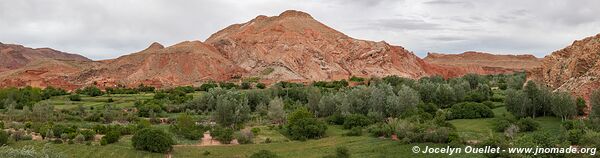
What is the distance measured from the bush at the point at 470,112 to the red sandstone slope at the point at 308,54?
4861cm

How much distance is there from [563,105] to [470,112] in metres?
8.54

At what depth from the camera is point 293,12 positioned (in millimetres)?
126000

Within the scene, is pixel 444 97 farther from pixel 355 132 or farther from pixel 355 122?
pixel 355 132

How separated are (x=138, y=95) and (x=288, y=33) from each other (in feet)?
138

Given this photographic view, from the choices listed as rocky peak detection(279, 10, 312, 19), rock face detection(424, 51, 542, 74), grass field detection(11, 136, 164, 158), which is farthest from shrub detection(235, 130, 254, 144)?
rock face detection(424, 51, 542, 74)

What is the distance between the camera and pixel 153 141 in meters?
35.6

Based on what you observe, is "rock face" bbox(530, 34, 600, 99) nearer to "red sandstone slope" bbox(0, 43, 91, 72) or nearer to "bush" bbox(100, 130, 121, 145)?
"bush" bbox(100, 130, 121, 145)

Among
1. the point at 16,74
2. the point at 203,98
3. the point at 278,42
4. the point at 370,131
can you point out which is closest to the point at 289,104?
the point at 203,98

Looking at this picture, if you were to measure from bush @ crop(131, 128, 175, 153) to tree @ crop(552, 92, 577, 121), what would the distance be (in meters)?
28.2

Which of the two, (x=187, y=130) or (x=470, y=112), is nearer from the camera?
(x=187, y=130)

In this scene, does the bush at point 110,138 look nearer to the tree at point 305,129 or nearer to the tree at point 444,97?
the tree at point 305,129

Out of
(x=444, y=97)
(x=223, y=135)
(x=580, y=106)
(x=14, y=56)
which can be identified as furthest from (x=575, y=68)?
(x=14, y=56)

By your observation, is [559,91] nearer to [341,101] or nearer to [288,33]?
[341,101]

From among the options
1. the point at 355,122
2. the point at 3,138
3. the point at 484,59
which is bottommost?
the point at 355,122
